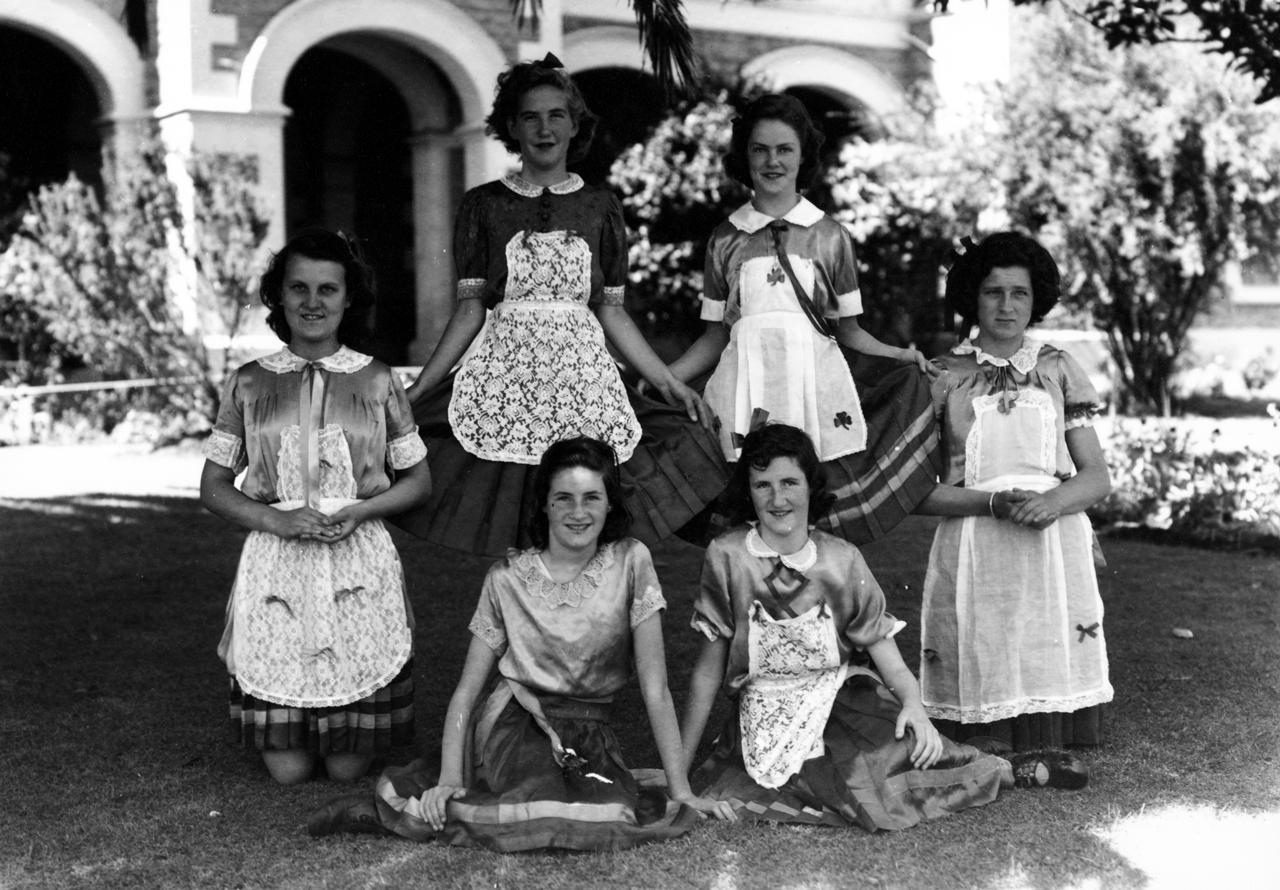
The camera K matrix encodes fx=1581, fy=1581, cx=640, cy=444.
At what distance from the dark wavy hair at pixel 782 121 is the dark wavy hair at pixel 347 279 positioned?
112cm

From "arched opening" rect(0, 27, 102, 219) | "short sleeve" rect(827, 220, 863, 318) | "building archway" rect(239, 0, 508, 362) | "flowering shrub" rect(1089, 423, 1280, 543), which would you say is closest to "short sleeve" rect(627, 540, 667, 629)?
"short sleeve" rect(827, 220, 863, 318)

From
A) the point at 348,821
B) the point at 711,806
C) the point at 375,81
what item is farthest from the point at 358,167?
the point at 711,806

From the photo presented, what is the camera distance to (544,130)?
4.47m

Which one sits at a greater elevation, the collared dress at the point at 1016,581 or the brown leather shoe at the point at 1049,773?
the collared dress at the point at 1016,581

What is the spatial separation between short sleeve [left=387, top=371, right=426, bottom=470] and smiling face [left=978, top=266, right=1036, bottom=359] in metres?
1.65

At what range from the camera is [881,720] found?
13.4 ft

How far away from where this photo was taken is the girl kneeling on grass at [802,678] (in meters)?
3.97

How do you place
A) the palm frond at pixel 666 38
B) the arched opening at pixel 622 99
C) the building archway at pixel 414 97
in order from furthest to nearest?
1. the arched opening at pixel 622 99
2. the building archway at pixel 414 97
3. the palm frond at pixel 666 38

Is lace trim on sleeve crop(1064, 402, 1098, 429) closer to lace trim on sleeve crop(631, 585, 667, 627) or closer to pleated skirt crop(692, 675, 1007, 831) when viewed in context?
pleated skirt crop(692, 675, 1007, 831)

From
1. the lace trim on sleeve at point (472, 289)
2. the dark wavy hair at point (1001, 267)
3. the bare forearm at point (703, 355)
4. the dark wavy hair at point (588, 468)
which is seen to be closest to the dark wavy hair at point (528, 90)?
the lace trim on sleeve at point (472, 289)

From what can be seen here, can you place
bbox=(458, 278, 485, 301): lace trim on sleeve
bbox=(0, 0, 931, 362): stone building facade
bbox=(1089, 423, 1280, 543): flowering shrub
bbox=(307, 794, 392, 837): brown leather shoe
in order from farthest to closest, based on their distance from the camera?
1. bbox=(0, 0, 931, 362): stone building facade
2. bbox=(1089, 423, 1280, 543): flowering shrub
3. bbox=(458, 278, 485, 301): lace trim on sleeve
4. bbox=(307, 794, 392, 837): brown leather shoe

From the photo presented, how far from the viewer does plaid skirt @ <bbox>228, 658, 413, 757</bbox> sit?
429 cm

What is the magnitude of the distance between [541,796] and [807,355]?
145 cm

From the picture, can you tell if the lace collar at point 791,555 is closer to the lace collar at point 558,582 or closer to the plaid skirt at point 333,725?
the lace collar at point 558,582
